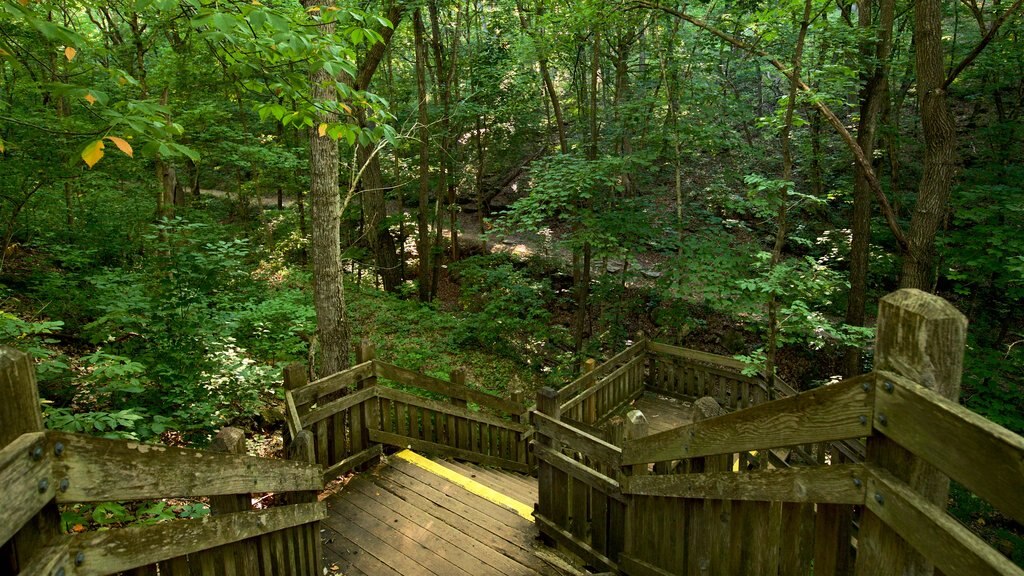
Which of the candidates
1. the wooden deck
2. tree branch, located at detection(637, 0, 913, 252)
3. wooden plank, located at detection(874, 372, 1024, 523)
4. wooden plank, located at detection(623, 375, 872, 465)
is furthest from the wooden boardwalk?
tree branch, located at detection(637, 0, 913, 252)

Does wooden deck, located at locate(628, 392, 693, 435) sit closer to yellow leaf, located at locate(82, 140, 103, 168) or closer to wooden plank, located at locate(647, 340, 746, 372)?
wooden plank, located at locate(647, 340, 746, 372)

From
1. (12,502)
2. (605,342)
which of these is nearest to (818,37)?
(605,342)

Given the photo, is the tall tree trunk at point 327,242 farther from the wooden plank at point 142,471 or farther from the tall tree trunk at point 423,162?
the tall tree trunk at point 423,162

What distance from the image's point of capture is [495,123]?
16.9 m

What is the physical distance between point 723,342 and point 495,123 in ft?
31.6

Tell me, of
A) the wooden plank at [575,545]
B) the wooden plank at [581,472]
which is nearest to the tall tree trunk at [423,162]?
the wooden plank at [581,472]

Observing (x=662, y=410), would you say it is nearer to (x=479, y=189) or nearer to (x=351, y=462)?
(x=351, y=462)

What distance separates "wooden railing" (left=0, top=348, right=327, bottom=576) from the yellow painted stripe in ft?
8.22

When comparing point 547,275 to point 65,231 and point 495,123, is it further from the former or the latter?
point 65,231

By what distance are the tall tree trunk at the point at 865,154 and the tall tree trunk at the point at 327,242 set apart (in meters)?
8.54

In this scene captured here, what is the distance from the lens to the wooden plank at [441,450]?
566 centimetres

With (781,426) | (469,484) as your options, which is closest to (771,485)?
(781,426)

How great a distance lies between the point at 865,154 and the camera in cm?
931

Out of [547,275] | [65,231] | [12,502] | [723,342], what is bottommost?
[723,342]
